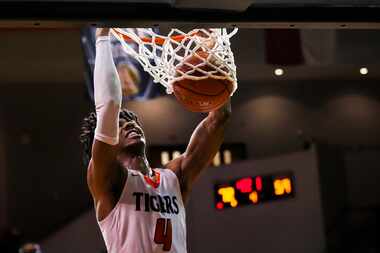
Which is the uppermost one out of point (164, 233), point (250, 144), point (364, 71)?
point (364, 71)

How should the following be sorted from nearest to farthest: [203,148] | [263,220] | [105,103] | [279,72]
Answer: [105,103]
[203,148]
[263,220]
[279,72]

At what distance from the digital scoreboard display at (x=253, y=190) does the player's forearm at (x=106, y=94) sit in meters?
7.68

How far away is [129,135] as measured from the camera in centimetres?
332

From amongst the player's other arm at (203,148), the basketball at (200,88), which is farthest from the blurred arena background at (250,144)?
the basketball at (200,88)

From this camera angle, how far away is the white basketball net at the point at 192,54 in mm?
2865

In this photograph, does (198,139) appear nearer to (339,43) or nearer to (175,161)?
(175,161)

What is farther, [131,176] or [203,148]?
[203,148]

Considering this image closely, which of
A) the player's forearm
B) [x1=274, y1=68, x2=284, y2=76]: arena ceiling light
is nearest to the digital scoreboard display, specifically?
[x1=274, y1=68, x2=284, y2=76]: arena ceiling light

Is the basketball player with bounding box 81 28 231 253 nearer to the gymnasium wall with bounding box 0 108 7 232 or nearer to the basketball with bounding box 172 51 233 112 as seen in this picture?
the basketball with bounding box 172 51 233 112

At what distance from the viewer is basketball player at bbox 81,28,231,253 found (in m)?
2.76

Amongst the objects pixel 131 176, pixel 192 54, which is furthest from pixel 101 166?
pixel 192 54

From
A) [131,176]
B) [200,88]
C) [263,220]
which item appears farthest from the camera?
[263,220]

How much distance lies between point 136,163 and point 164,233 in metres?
0.40

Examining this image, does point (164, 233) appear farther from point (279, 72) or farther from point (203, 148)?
point (279, 72)
